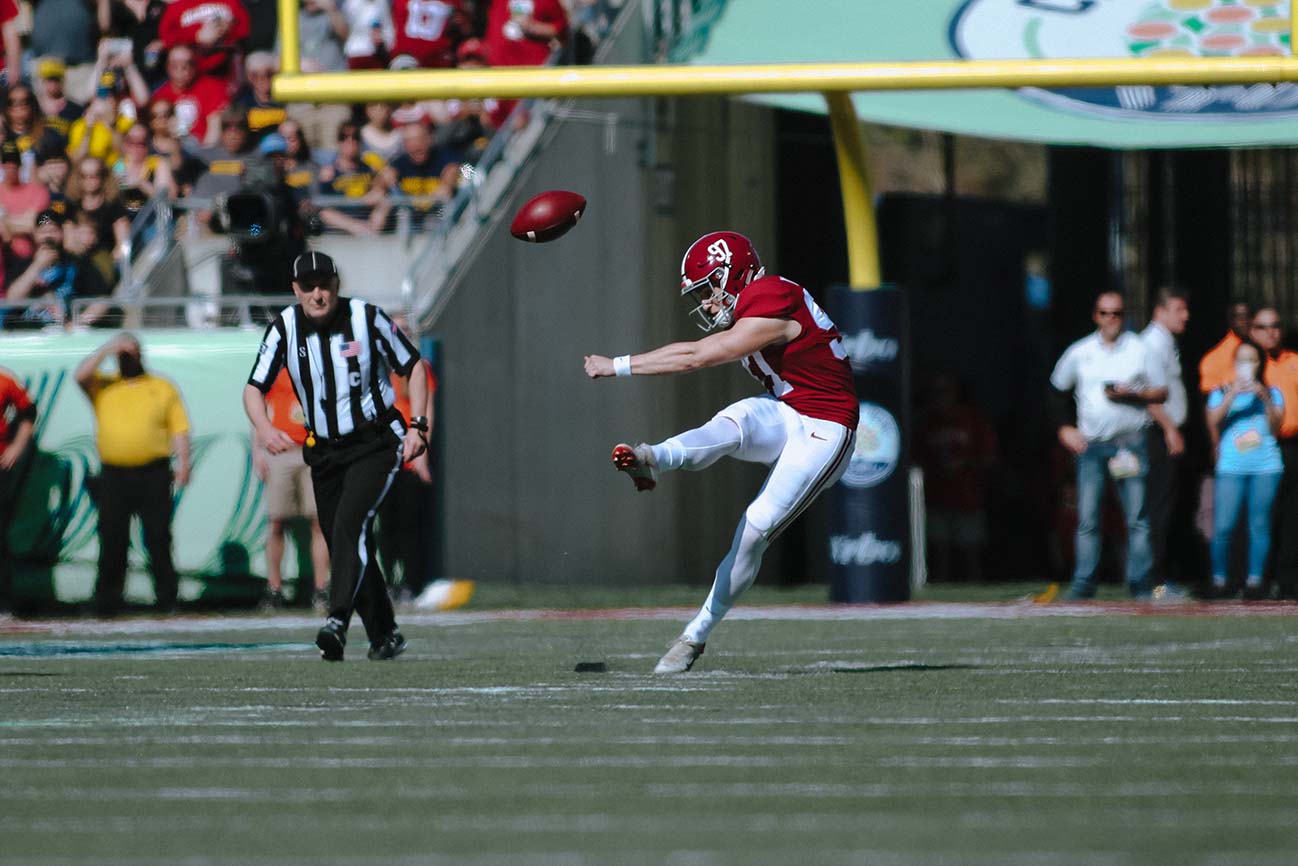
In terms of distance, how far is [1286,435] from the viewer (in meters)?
12.6

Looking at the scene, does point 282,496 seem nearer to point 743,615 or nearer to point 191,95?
point 743,615

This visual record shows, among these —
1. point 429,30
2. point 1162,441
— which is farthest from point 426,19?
point 1162,441

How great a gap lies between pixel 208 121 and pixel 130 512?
338cm

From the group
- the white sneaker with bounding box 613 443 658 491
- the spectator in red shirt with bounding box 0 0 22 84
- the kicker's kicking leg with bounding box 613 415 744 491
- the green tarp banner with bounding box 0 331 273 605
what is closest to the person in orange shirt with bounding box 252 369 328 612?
the green tarp banner with bounding box 0 331 273 605

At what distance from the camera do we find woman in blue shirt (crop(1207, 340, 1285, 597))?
1252 centimetres

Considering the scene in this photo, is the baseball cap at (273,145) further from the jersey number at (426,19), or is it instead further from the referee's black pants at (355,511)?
the referee's black pants at (355,511)

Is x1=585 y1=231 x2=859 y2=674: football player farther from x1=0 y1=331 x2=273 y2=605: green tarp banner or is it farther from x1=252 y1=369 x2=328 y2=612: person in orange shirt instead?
x1=0 y1=331 x2=273 y2=605: green tarp banner

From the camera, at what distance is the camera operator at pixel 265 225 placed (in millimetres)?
12469

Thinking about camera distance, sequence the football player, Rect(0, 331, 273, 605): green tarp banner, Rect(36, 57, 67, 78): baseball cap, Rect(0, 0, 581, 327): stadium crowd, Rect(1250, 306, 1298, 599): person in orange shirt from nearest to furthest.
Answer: the football player
Rect(1250, 306, 1298, 599): person in orange shirt
Rect(0, 331, 273, 605): green tarp banner
Rect(0, 0, 581, 327): stadium crowd
Rect(36, 57, 67, 78): baseball cap

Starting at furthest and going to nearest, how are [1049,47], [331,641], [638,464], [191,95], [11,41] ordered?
[11,41] → [191,95] → [1049,47] → [331,641] → [638,464]

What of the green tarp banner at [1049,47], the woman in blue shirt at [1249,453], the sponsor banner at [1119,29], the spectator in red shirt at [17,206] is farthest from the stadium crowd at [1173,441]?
the spectator in red shirt at [17,206]

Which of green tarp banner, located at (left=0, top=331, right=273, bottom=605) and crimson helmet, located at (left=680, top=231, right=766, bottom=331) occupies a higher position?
crimson helmet, located at (left=680, top=231, right=766, bottom=331)

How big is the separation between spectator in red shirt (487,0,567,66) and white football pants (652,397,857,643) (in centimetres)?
635

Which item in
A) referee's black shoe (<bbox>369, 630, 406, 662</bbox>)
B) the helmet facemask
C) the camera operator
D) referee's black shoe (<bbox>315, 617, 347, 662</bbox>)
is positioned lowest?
referee's black shoe (<bbox>369, 630, 406, 662</bbox>)
